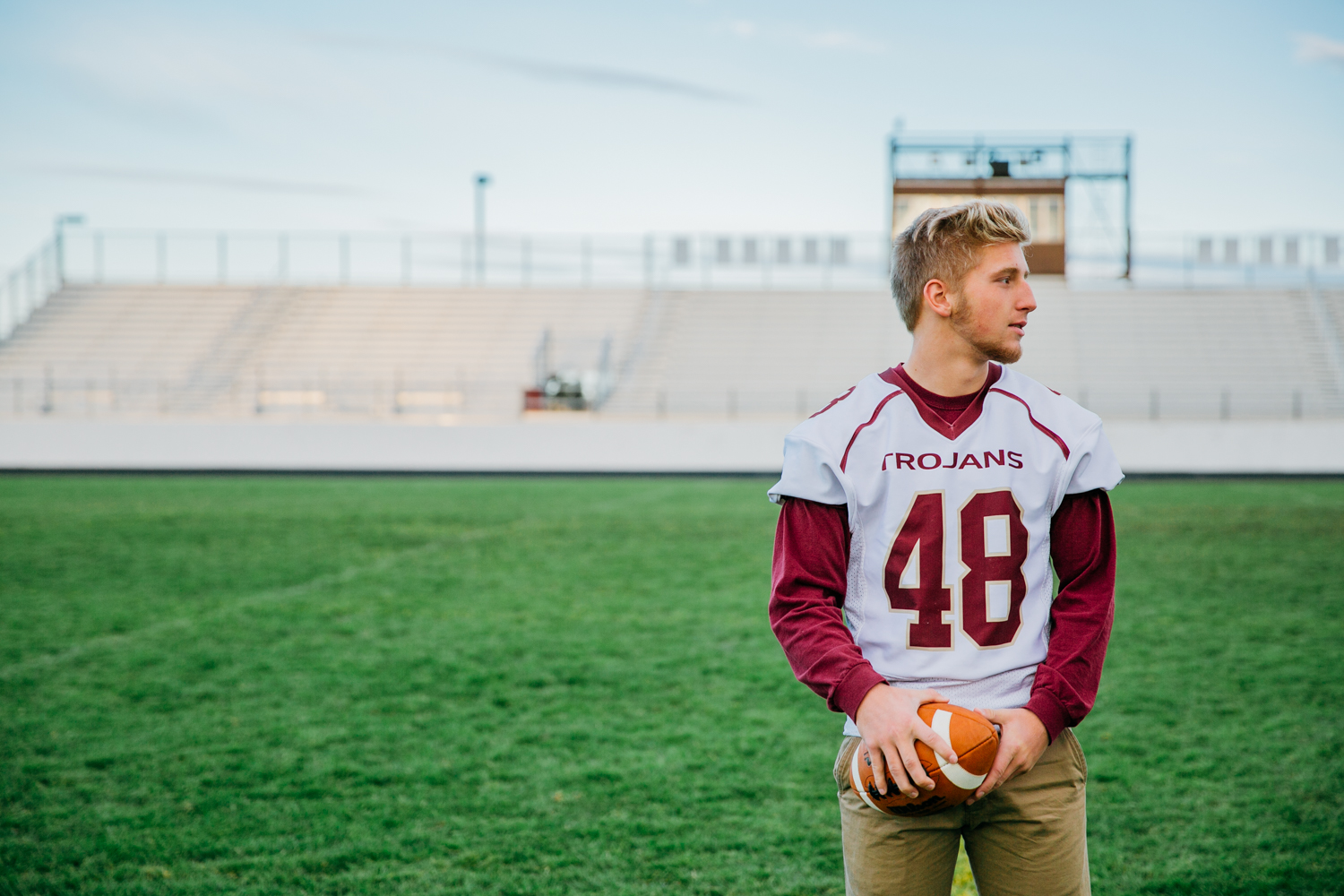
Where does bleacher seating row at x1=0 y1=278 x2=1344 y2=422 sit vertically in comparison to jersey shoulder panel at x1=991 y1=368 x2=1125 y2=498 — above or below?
above

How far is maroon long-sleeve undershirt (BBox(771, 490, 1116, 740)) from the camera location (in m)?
1.60

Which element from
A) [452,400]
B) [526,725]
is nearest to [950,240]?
[526,725]

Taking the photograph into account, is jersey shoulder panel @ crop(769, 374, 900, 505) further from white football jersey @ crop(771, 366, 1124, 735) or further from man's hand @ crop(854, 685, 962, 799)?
man's hand @ crop(854, 685, 962, 799)

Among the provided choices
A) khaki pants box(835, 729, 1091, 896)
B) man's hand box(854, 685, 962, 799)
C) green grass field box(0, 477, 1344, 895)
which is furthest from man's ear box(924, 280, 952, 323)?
green grass field box(0, 477, 1344, 895)

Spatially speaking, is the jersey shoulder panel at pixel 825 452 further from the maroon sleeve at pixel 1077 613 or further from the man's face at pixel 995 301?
the maroon sleeve at pixel 1077 613

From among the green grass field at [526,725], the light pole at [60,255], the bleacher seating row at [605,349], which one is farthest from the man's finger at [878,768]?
the light pole at [60,255]

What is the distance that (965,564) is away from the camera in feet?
5.39

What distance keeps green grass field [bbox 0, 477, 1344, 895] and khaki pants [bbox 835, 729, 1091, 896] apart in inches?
60.7

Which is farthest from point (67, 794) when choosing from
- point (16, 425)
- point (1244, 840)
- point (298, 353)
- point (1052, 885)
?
point (298, 353)

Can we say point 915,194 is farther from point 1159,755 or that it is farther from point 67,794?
point 67,794

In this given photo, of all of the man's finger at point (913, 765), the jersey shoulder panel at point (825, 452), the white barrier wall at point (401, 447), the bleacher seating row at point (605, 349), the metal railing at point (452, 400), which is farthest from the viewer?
the bleacher seating row at point (605, 349)

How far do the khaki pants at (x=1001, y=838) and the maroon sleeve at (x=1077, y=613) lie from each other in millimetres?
120

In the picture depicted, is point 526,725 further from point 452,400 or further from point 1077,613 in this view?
point 452,400

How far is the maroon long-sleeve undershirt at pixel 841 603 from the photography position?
160 cm
